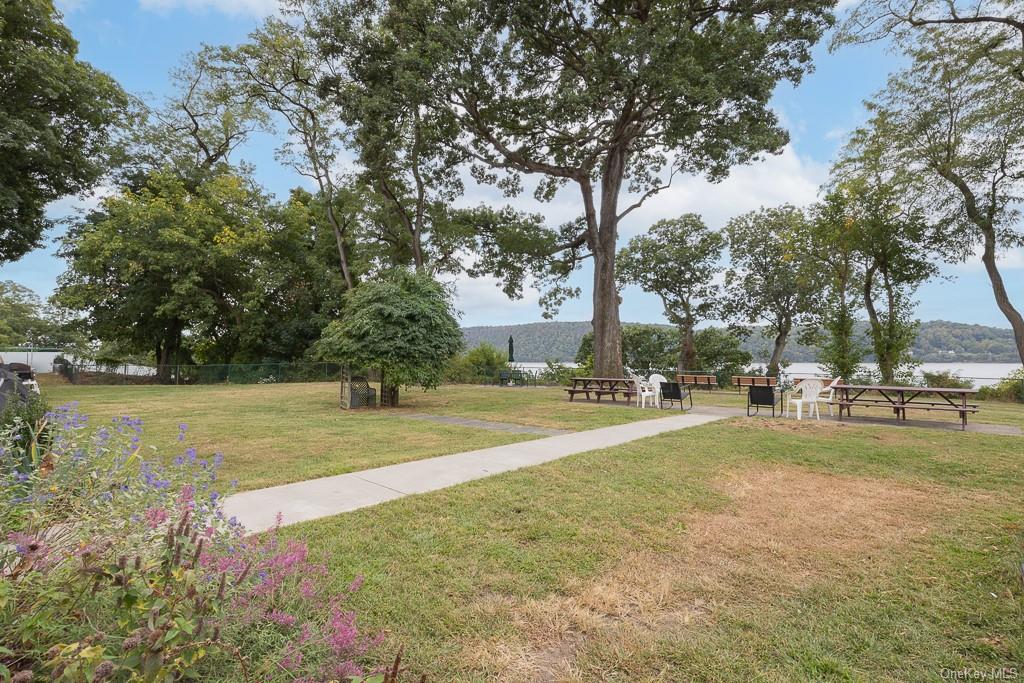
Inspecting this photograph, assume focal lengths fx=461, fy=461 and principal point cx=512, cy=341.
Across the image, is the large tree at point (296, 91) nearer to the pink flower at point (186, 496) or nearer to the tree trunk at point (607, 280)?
the tree trunk at point (607, 280)

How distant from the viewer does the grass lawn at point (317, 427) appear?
6090 mm

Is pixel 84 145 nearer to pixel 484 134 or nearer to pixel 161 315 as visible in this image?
pixel 161 315

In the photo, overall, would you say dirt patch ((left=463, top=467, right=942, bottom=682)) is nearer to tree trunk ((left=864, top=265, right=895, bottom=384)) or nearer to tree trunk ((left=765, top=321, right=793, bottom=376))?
tree trunk ((left=864, top=265, right=895, bottom=384))

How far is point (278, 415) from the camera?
1094cm

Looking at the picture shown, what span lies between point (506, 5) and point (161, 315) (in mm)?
23135

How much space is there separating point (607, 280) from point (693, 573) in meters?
14.3

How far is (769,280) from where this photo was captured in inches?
1045

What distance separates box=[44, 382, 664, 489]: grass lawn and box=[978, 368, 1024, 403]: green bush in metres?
16.5

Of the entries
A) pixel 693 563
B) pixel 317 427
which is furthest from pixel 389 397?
pixel 693 563

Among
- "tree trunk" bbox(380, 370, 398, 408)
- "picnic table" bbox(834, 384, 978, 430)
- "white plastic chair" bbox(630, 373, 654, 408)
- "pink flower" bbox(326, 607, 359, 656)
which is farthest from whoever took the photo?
"tree trunk" bbox(380, 370, 398, 408)

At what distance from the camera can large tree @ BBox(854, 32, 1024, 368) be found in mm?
17078

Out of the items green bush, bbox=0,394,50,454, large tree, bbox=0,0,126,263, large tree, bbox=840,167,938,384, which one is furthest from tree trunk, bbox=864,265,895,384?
large tree, bbox=0,0,126,263

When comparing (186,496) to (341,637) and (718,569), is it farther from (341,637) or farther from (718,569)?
(718,569)

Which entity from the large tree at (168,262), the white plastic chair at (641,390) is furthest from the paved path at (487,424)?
the large tree at (168,262)
